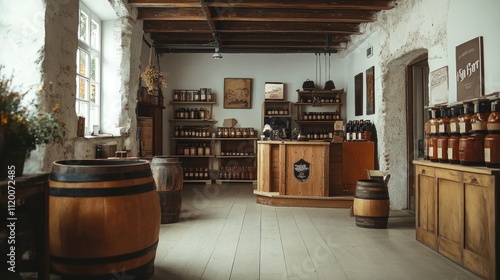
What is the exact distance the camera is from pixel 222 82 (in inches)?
380

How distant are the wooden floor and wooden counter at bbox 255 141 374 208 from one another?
450 millimetres

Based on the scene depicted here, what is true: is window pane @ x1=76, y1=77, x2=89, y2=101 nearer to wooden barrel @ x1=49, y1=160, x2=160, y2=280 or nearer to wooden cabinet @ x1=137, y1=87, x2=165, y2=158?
wooden cabinet @ x1=137, y1=87, x2=165, y2=158

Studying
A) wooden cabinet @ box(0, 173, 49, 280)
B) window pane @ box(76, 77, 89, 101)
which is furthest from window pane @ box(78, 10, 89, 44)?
wooden cabinet @ box(0, 173, 49, 280)

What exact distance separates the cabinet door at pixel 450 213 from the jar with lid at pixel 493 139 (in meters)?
0.34

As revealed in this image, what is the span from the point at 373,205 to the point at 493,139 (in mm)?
1976

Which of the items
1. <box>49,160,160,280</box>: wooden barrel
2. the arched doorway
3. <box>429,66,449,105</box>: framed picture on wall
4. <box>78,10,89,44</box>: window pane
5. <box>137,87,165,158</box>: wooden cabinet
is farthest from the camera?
<box>137,87,165,158</box>: wooden cabinet

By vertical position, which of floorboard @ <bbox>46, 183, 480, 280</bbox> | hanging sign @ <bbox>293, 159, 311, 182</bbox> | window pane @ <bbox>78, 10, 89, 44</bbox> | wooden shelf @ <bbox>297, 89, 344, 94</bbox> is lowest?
floorboard @ <bbox>46, 183, 480, 280</bbox>

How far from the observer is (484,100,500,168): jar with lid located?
290cm

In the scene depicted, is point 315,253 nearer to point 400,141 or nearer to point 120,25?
point 400,141

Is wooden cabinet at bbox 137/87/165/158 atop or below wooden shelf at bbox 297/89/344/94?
below

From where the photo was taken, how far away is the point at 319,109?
955cm

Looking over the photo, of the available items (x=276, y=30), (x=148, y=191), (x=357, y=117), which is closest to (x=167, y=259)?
(x=148, y=191)

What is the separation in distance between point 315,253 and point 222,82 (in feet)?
21.6

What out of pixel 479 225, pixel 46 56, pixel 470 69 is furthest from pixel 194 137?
pixel 479 225
